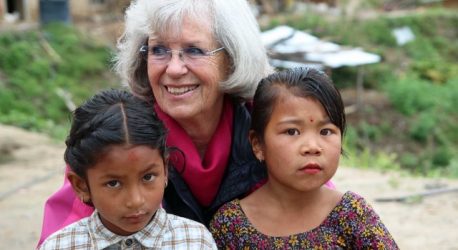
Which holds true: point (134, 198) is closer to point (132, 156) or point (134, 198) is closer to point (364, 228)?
point (132, 156)

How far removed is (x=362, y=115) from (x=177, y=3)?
17502mm

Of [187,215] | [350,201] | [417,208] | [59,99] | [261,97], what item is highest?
[261,97]

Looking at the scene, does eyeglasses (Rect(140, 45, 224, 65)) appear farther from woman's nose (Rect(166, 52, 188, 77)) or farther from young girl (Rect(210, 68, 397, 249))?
young girl (Rect(210, 68, 397, 249))

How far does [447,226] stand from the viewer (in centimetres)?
661

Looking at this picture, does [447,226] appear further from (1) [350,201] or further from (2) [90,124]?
(2) [90,124]

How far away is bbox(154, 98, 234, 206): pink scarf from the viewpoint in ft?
9.08

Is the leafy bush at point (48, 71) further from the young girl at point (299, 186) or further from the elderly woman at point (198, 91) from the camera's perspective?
the young girl at point (299, 186)

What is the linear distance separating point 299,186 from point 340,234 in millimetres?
241

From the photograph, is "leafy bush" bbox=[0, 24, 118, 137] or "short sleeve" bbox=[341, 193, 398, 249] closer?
"short sleeve" bbox=[341, 193, 398, 249]

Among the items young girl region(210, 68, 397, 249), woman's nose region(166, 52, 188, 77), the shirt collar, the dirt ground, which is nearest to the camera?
the shirt collar

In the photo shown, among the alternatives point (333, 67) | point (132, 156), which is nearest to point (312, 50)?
point (333, 67)

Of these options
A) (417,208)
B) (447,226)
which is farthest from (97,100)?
(417,208)

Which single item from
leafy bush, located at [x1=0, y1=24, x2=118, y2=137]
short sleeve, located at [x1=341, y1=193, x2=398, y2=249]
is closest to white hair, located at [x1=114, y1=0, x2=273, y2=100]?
short sleeve, located at [x1=341, y1=193, x2=398, y2=249]

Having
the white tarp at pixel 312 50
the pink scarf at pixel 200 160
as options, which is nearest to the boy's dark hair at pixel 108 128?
the pink scarf at pixel 200 160
